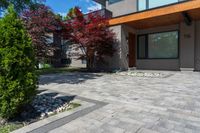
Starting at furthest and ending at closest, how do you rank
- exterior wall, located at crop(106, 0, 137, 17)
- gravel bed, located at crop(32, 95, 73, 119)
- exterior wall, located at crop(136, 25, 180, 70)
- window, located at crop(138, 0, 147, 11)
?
exterior wall, located at crop(106, 0, 137, 17)
window, located at crop(138, 0, 147, 11)
exterior wall, located at crop(136, 25, 180, 70)
gravel bed, located at crop(32, 95, 73, 119)

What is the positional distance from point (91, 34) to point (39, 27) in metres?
3.50

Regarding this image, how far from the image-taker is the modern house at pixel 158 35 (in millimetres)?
9695

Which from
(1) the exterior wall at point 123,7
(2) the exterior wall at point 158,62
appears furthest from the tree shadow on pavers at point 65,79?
(1) the exterior wall at point 123,7

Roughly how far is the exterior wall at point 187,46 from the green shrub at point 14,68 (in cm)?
954

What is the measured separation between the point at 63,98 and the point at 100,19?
7121 mm

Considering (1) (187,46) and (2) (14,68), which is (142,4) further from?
(2) (14,68)

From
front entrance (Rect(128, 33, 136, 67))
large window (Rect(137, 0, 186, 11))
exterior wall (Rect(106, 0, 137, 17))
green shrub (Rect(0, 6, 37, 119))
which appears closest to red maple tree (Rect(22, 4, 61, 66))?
green shrub (Rect(0, 6, 37, 119))

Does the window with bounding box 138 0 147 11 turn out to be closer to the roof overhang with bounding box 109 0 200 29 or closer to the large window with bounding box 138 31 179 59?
the roof overhang with bounding box 109 0 200 29

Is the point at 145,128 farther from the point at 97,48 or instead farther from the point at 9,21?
the point at 97,48

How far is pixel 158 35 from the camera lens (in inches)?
489

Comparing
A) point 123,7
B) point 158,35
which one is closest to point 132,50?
point 158,35

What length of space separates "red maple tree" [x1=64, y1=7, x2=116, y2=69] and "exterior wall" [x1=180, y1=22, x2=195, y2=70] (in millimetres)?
4082

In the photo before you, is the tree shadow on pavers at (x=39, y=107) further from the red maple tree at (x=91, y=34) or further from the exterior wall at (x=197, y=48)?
the exterior wall at (x=197, y=48)

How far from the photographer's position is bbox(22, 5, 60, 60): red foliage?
770 cm
